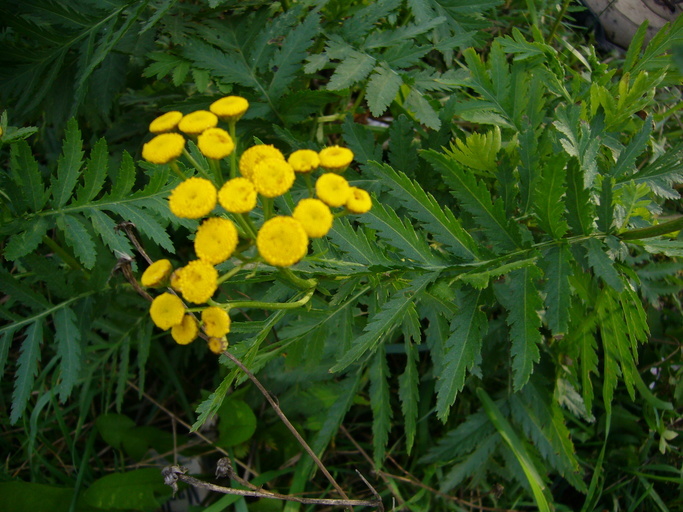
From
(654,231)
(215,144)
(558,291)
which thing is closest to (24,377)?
(215,144)

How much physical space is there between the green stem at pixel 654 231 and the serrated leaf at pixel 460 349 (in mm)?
450

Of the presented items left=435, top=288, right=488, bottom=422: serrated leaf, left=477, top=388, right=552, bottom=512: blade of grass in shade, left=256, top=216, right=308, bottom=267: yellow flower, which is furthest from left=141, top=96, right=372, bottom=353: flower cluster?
left=477, top=388, right=552, bottom=512: blade of grass in shade

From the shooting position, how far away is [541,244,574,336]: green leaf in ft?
4.81

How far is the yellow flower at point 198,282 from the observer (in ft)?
4.00

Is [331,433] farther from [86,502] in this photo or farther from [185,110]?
[185,110]

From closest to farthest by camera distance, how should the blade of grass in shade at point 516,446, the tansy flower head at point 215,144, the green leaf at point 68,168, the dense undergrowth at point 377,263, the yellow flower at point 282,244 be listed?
the yellow flower at point 282,244 < the tansy flower head at point 215,144 < the dense undergrowth at point 377,263 < the green leaf at point 68,168 < the blade of grass in shade at point 516,446

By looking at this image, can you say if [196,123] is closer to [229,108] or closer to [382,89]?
[229,108]

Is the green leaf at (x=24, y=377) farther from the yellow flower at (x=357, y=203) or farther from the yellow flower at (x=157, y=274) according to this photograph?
the yellow flower at (x=357, y=203)

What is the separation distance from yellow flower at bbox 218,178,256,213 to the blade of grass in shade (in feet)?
5.07

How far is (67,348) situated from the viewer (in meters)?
1.97

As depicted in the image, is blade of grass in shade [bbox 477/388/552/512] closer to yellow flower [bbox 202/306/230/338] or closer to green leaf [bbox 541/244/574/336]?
green leaf [bbox 541/244/574/336]

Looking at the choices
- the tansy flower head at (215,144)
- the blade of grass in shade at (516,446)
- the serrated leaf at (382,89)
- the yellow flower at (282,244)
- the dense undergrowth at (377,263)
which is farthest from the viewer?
the blade of grass in shade at (516,446)

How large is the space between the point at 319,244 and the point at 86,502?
1.61m

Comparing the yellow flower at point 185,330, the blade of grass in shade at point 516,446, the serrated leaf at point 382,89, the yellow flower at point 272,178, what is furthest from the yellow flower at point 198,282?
the blade of grass in shade at point 516,446
